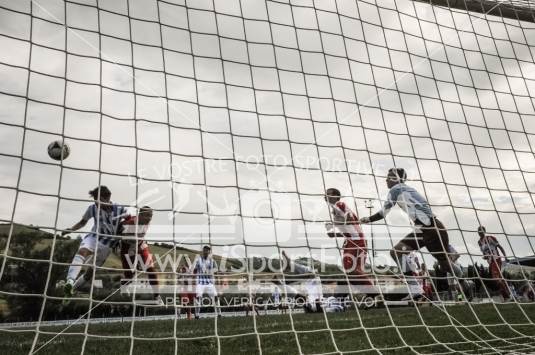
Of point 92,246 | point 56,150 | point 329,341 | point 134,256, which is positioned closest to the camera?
point 329,341

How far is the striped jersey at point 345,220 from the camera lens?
509 centimetres

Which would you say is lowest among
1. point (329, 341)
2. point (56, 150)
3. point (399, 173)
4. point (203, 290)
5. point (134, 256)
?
point (329, 341)

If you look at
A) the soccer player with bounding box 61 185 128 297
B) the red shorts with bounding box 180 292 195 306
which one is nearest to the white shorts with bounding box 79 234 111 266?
the soccer player with bounding box 61 185 128 297

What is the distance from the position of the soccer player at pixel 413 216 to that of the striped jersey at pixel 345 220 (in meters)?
0.24

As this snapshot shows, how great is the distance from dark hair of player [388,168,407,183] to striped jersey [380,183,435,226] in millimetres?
84

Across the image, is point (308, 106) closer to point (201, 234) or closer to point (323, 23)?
point (323, 23)

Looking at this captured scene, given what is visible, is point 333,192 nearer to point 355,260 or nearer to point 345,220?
point 345,220

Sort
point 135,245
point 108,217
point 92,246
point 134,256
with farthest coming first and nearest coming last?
point 134,256
point 135,245
point 92,246
point 108,217

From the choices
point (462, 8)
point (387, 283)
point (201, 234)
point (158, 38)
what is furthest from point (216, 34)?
point (387, 283)

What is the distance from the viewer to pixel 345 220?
5.12 metres

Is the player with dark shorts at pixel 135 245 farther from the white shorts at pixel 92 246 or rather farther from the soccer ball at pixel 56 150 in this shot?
the soccer ball at pixel 56 150

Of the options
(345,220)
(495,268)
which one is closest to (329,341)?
(345,220)

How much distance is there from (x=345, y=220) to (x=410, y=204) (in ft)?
2.53

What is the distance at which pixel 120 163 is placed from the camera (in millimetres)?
3814
